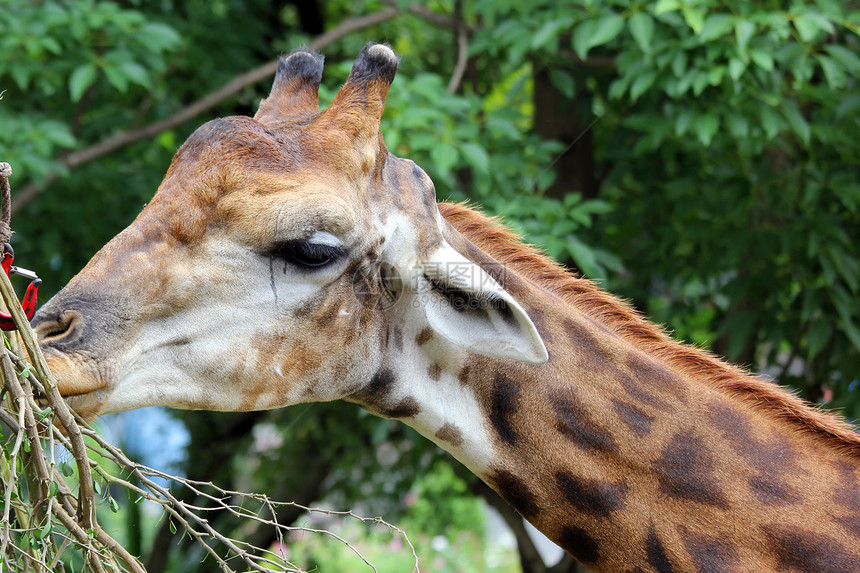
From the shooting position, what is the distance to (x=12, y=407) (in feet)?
6.12

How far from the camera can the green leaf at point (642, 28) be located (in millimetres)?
3883

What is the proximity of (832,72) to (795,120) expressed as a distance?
0.27 metres

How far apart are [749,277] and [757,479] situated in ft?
8.41

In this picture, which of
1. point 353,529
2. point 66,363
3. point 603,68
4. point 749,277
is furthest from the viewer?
point 353,529

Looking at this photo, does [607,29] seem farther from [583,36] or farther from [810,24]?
[810,24]

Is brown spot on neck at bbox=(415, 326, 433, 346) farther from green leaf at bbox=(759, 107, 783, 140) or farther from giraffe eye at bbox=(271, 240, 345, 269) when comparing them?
green leaf at bbox=(759, 107, 783, 140)

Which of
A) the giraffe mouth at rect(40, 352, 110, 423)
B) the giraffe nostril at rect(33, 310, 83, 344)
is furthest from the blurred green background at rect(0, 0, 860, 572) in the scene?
the giraffe nostril at rect(33, 310, 83, 344)

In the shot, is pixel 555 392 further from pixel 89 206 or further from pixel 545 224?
pixel 89 206

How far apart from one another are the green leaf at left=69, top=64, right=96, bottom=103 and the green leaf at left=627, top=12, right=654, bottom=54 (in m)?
2.76

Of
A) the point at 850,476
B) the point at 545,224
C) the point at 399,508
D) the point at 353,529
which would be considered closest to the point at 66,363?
the point at 850,476

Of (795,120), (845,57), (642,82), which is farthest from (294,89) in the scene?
(845,57)

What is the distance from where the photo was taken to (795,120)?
4.05 m

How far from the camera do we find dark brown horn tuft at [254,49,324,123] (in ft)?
9.10

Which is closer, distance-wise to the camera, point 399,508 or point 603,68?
point 603,68
